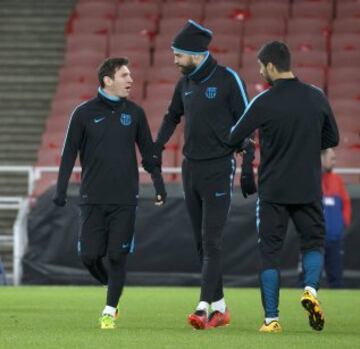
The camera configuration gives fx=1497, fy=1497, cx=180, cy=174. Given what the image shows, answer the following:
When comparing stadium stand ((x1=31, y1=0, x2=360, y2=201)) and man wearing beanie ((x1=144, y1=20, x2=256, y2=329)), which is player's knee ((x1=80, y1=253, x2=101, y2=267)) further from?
stadium stand ((x1=31, y1=0, x2=360, y2=201))

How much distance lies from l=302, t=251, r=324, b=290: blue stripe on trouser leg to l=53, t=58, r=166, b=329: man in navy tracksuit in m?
1.24

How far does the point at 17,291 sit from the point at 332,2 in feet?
30.7

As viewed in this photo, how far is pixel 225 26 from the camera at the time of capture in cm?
2244

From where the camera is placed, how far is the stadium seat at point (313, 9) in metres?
22.6

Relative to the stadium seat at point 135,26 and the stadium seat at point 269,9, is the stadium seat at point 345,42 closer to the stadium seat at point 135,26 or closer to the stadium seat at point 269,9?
the stadium seat at point 269,9

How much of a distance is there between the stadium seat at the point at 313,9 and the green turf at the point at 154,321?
7.45 metres

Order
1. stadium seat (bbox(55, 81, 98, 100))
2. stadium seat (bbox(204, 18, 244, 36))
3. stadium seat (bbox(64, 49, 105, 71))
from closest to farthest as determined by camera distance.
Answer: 1. stadium seat (bbox(55, 81, 98, 100))
2. stadium seat (bbox(64, 49, 105, 71))
3. stadium seat (bbox(204, 18, 244, 36))

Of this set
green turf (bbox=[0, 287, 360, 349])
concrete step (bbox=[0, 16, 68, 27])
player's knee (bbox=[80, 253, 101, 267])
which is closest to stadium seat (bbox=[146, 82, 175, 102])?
concrete step (bbox=[0, 16, 68, 27])

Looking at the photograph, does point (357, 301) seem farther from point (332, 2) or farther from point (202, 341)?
point (332, 2)

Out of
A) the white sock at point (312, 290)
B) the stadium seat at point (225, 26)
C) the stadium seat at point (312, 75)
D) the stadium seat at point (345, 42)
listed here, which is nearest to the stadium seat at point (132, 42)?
the stadium seat at point (225, 26)

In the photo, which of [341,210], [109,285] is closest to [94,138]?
[109,285]

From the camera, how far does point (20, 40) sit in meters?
24.2

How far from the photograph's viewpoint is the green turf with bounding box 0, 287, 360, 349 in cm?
877

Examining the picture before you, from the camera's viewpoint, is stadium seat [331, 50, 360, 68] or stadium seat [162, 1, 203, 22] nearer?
stadium seat [331, 50, 360, 68]
